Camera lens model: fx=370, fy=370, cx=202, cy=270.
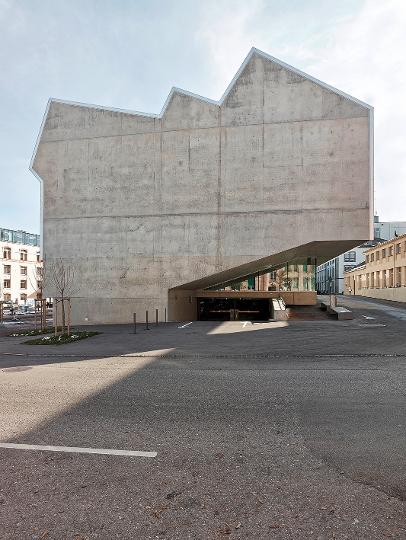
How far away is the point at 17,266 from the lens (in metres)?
80.4

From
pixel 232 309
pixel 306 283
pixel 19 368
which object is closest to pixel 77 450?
pixel 19 368

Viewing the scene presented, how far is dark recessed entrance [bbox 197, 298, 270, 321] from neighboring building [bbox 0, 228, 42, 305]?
51.2 m

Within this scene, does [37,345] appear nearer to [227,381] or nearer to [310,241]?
[227,381]

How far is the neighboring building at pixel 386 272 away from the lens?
4181 cm

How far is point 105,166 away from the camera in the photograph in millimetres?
25109

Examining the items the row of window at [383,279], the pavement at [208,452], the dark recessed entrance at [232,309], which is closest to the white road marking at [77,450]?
the pavement at [208,452]

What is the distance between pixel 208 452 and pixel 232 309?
33114 millimetres

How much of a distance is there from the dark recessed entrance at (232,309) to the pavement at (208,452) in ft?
83.6

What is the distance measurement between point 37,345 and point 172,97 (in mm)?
17287

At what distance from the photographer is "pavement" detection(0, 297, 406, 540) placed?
11.2 ft

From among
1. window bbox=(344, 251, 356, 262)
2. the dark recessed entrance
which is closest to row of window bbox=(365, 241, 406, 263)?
the dark recessed entrance

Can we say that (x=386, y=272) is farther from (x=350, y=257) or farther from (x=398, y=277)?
(x=350, y=257)

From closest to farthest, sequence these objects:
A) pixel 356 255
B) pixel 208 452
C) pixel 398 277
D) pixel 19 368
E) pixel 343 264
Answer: pixel 208 452 < pixel 19 368 < pixel 398 277 < pixel 356 255 < pixel 343 264

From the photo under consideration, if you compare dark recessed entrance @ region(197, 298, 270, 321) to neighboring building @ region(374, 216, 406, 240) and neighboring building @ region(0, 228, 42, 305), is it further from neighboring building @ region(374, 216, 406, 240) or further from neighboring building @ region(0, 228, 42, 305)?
neighboring building @ region(374, 216, 406, 240)
